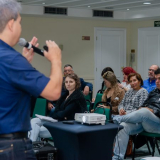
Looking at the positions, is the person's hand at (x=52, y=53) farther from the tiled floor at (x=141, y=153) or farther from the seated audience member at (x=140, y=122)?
the tiled floor at (x=141, y=153)

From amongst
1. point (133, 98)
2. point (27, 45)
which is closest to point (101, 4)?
point (133, 98)

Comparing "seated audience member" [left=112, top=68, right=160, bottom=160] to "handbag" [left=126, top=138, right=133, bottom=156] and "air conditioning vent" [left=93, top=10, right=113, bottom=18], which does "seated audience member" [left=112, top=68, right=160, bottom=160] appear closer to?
"handbag" [left=126, top=138, right=133, bottom=156]

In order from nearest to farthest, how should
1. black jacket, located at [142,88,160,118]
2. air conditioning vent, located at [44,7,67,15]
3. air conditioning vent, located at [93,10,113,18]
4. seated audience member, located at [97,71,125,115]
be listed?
1. black jacket, located at [142,88,160,118]
2. seated audience member, located at [97,71,125,115]
3. air conditioning vent, located at [44,7,67,15]
4. air conditioning vent, located at [93,10,113,18]

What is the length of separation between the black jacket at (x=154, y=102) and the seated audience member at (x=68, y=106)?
919mm

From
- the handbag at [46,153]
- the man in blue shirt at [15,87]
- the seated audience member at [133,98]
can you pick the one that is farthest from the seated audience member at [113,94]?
the man in blue shirt at [15,87]

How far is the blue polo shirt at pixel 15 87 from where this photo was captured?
165 centimetres

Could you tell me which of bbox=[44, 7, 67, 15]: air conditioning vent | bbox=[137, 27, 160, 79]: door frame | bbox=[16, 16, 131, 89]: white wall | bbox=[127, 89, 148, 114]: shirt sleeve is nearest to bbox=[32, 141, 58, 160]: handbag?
bbox=[127, 89, 148, 114]: shirt sleeve

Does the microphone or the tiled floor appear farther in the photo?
the tiled floor

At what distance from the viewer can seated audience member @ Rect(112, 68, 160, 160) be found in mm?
4930

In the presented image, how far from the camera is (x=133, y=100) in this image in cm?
555

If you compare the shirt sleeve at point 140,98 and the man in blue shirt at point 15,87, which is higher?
the man in blue shirt at point 15,87

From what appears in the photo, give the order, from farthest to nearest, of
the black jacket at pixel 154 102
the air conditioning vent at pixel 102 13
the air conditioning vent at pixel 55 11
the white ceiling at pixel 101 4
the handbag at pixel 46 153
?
1. the air conditioning vent at pixel 102 13
2. the air conditioning vent at pixel 55 11
3. the white ceiling at pixel 101 4
4. the black jacket at pixel 154 102
5. the handbag at pixel 46 153

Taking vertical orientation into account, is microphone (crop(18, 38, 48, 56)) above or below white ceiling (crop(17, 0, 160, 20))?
below

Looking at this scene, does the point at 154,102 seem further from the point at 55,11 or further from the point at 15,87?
the point at 55,11
